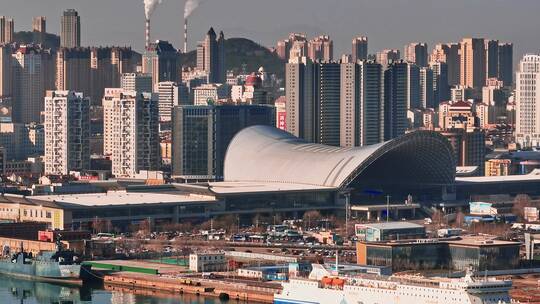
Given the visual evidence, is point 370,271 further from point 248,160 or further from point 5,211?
point 248,160

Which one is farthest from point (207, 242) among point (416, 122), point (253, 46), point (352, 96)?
point (253, 46)

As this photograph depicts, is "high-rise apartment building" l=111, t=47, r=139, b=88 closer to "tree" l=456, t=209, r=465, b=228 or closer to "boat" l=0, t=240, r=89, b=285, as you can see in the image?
"tree" l=456, t=209, r=465, b=228

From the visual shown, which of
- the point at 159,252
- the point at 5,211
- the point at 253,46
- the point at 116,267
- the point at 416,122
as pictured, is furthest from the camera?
the point at 253,46

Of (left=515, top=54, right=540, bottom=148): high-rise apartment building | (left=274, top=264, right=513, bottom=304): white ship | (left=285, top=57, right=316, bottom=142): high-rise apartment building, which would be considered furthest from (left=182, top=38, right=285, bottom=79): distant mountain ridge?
(left=274, top=264, right=513, bottom=304): white ship

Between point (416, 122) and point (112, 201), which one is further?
point (416, 122)

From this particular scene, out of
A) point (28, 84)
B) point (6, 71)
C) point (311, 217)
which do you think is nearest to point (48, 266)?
point (311, 217)

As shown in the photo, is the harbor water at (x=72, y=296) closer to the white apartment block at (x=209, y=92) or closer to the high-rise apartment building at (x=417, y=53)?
the white apartment block at (x=209, y=92)
